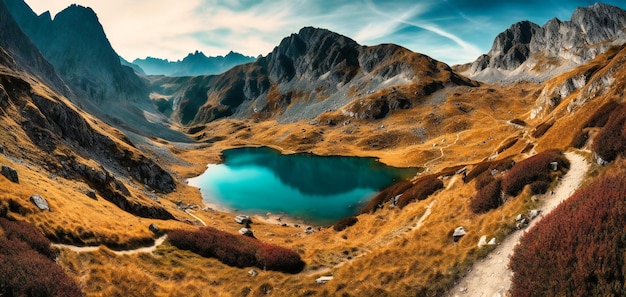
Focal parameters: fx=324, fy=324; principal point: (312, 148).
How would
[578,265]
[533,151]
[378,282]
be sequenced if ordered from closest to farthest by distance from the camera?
[578,265] → [378,282] → [533,151]

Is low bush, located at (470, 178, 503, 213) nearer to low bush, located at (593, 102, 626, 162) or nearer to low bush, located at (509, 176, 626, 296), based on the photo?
low bush, located at (593, 102, 626, 162)

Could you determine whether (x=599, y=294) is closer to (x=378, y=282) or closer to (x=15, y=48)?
(x=378, y=282)

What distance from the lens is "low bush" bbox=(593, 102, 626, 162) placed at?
66.6ft

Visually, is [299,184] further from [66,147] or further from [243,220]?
[66,147]

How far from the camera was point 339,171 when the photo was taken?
116 meters

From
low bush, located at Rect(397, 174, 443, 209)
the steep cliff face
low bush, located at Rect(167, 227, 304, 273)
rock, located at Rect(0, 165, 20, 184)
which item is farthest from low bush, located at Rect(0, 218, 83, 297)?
low bush, located at Rect(397, 174, 443, 209)

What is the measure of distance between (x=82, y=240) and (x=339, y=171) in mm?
98119

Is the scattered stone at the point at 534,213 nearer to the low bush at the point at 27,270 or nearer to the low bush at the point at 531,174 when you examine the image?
the low bush at the point at 531,174

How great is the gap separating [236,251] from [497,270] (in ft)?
Result: 59.6

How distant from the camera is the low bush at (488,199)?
24.4 metres

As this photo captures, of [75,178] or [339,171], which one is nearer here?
[75,178]

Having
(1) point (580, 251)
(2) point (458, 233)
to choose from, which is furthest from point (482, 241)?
(1) point (580, 251)

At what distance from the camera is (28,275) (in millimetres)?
13141

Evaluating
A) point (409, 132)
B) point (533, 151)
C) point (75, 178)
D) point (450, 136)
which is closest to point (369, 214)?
point (533, 151)
